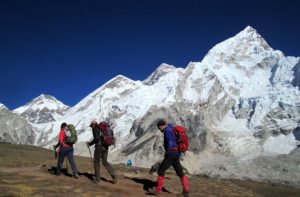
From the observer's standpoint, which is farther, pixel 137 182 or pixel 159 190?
pixel 137 182

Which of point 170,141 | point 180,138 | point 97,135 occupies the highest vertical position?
point 97,135

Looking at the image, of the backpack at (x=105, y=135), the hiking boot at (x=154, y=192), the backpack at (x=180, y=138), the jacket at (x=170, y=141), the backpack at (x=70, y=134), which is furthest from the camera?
the backpack at (x=70, y=134)

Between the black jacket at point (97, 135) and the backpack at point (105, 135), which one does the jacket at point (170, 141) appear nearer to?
the backpack at point (105, 135)

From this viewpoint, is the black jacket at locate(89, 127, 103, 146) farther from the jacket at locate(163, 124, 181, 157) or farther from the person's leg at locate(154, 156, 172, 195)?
the jacket at locate(163, 124, 181, 157)

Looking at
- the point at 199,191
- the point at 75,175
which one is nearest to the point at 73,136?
the point at 75,175

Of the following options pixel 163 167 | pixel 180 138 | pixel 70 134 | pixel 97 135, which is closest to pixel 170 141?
pixel 180 138

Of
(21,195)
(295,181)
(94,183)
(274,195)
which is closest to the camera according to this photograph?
(21,195)

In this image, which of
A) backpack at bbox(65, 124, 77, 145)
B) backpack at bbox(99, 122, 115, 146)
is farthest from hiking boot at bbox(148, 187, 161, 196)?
backpack at bbox(65, 124, 77, 145)

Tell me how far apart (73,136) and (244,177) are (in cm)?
18446

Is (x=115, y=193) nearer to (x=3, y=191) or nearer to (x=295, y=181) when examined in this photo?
(x=3, y=191)

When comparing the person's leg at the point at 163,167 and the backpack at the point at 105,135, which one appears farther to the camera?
the backpack at the point at 105,135

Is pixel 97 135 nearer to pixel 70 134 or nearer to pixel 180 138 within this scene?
pixel 70 134

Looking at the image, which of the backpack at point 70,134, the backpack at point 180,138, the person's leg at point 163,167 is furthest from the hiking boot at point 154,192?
the backpack at point 70,134

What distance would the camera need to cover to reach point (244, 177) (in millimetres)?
196875
